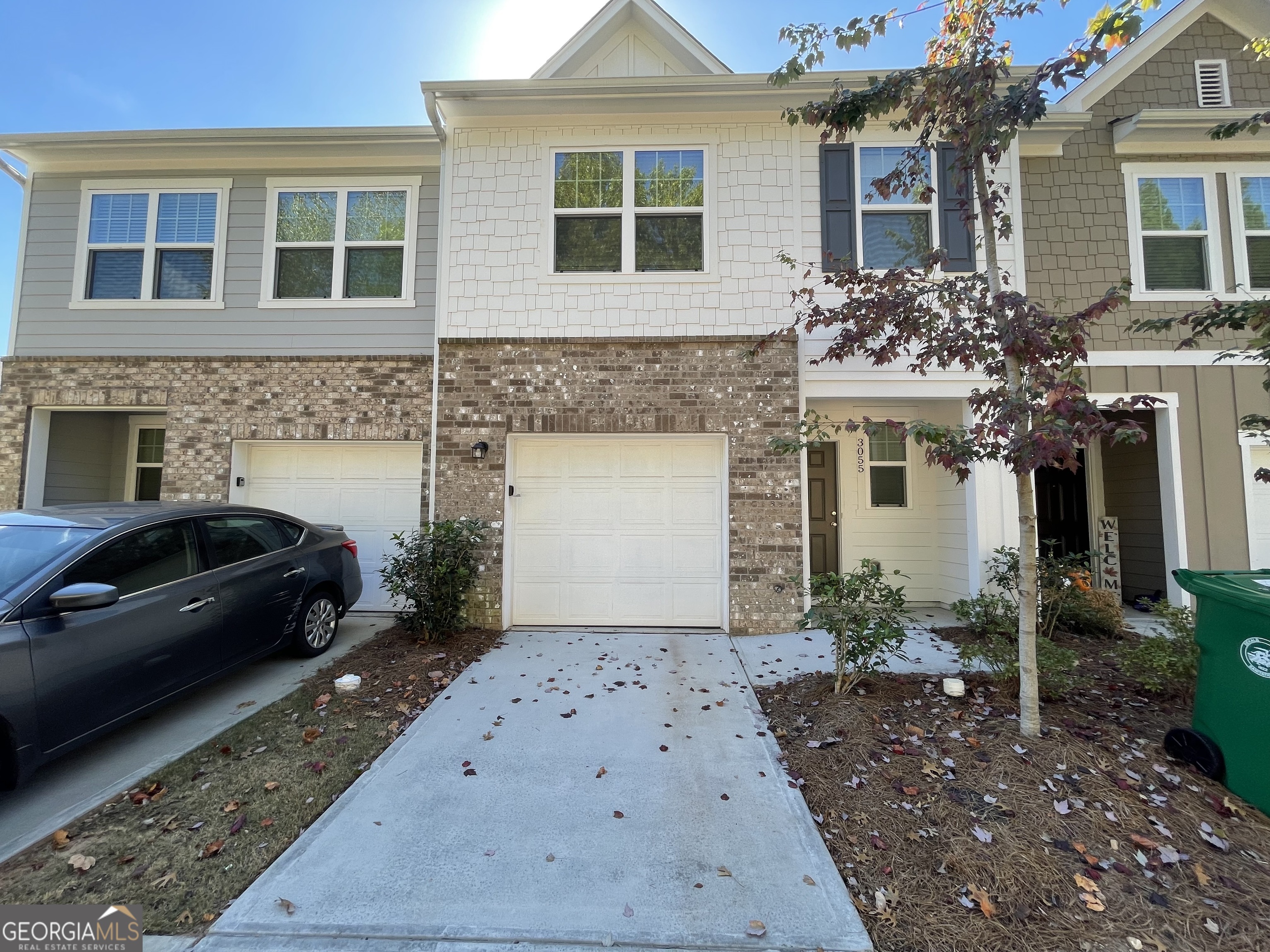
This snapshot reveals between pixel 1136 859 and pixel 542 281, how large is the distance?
6.41 meters

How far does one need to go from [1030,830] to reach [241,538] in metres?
5.51

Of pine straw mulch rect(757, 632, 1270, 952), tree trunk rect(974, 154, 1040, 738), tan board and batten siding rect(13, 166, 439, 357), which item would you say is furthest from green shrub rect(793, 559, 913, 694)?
tan board and batten siding rect(13, 166, 439, 357)

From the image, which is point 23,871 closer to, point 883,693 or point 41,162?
point 883,693

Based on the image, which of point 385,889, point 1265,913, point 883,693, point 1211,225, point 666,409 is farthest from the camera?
point 1211,225

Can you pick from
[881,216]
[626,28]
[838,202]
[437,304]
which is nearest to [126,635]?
[437,304]

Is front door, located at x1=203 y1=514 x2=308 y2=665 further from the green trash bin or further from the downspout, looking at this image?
the green trash bin

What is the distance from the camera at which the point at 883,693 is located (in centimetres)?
411

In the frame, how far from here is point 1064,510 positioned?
27.5 ft

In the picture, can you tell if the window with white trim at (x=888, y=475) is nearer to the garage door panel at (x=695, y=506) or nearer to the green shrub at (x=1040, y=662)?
the garage door panel at (x=695, y=506)

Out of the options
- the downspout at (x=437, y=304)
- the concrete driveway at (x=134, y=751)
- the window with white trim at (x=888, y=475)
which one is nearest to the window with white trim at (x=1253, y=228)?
the window with white trim at (x=888, y=475)

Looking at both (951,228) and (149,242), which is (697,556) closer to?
(951,228)

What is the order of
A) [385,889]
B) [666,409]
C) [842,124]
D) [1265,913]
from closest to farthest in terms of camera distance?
[1265,913] → [385,889] → [842,124] → [666,409]

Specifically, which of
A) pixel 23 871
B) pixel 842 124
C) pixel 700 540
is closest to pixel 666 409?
pixel 700 540

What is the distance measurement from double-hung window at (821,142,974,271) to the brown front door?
2.49 m
